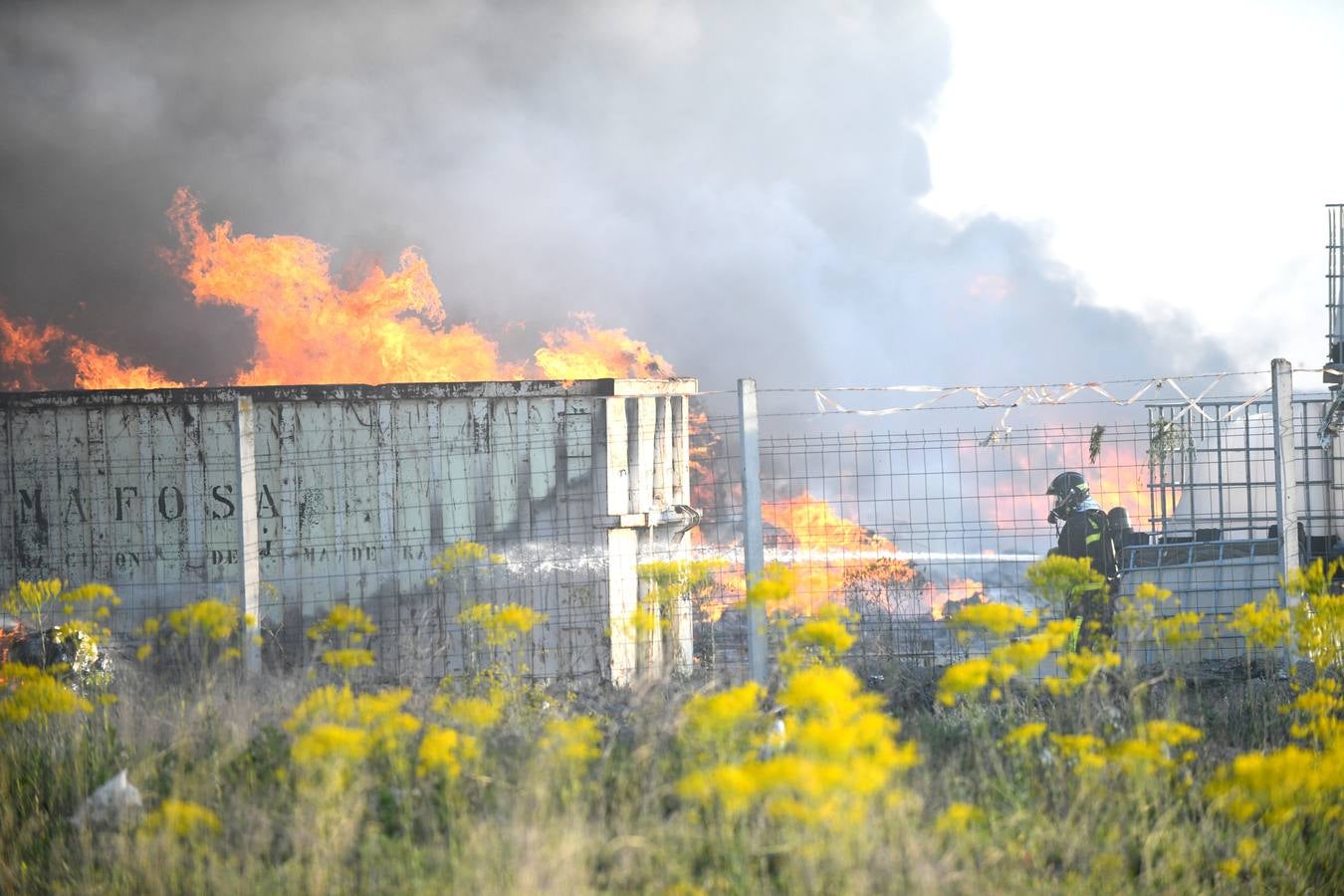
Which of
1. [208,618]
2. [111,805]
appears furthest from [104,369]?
[111,805]

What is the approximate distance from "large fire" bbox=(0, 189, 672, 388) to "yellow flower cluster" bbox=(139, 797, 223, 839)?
18.7 meters

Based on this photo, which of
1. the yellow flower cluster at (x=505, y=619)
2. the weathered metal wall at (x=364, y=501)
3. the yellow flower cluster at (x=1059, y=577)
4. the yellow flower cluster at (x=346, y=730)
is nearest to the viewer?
the yellow flower cluster at (x=346, y=730)

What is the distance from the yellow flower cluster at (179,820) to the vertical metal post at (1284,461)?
6796 mm

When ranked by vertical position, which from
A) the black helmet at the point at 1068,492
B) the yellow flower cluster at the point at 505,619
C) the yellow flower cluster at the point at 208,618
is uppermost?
the black helmet at the point at 1068,492

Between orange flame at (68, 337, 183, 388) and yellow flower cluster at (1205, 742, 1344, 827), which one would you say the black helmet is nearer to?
yellow flower cluster at (1205, 742, 1344, 827)

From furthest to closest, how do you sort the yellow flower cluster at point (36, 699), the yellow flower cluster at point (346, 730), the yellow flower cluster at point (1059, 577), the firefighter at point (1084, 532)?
1. the firefighter at point (1084, 532)
2. the yellow flower cluster at point (1059, 577)
3. the yellow flower cluster at point (36, 699)
4. the yellow flower cluster at point (346, 730)

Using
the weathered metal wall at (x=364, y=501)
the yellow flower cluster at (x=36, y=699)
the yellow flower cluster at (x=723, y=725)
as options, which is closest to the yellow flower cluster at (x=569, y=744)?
the yellow flower cluster at (x=723, y=725)

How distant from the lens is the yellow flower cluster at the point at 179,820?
356 cm

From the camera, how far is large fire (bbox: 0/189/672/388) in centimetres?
2319

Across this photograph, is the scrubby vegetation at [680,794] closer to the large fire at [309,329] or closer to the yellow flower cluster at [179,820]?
the yellow flower cluster at [179,820]

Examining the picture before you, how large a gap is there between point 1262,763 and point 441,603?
6295mm

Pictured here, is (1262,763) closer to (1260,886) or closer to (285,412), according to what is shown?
(1260,886)

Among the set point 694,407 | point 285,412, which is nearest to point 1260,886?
point 285,412

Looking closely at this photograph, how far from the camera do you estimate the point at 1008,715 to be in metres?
5.18
